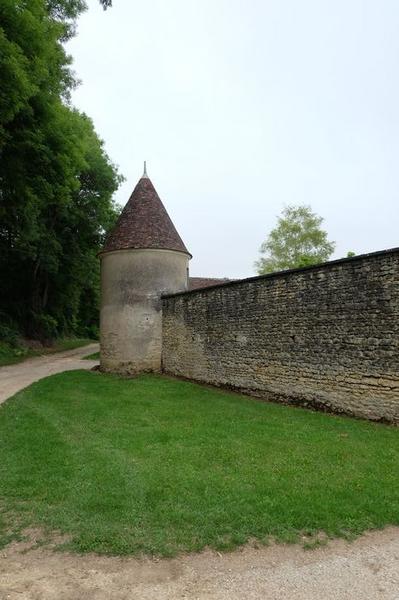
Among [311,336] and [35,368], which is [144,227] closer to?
[35,368]

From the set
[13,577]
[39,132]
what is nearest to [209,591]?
[13,577]

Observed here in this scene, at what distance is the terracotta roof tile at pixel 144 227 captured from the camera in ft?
56.7

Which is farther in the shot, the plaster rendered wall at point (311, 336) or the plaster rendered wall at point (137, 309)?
the plaster rendered wall at point (137, 309)

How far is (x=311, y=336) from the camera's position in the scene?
1097cm

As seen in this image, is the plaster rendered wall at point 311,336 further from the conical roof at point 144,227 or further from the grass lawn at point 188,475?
the conical roof at point 144,227

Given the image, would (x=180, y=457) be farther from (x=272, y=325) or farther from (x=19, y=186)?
(x=19, y=186)

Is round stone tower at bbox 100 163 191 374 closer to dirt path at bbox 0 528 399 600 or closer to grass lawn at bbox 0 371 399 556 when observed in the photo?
grass lawn at bbox 0 371 399 556

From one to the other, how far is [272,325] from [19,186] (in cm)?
1000

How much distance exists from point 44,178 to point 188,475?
1275 cm

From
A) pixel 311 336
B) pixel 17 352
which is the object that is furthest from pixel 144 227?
pixel 17 352

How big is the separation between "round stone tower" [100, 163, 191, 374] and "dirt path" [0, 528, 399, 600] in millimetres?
12974

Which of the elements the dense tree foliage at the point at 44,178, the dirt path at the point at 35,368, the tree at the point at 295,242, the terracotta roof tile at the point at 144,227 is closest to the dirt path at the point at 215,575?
the dirt path at the point at 35,368

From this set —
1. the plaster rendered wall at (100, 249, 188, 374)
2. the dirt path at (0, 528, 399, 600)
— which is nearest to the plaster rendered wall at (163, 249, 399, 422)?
the plaster rendered wall at (100, 249, 188, 374)

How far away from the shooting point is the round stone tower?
17.1 metres
